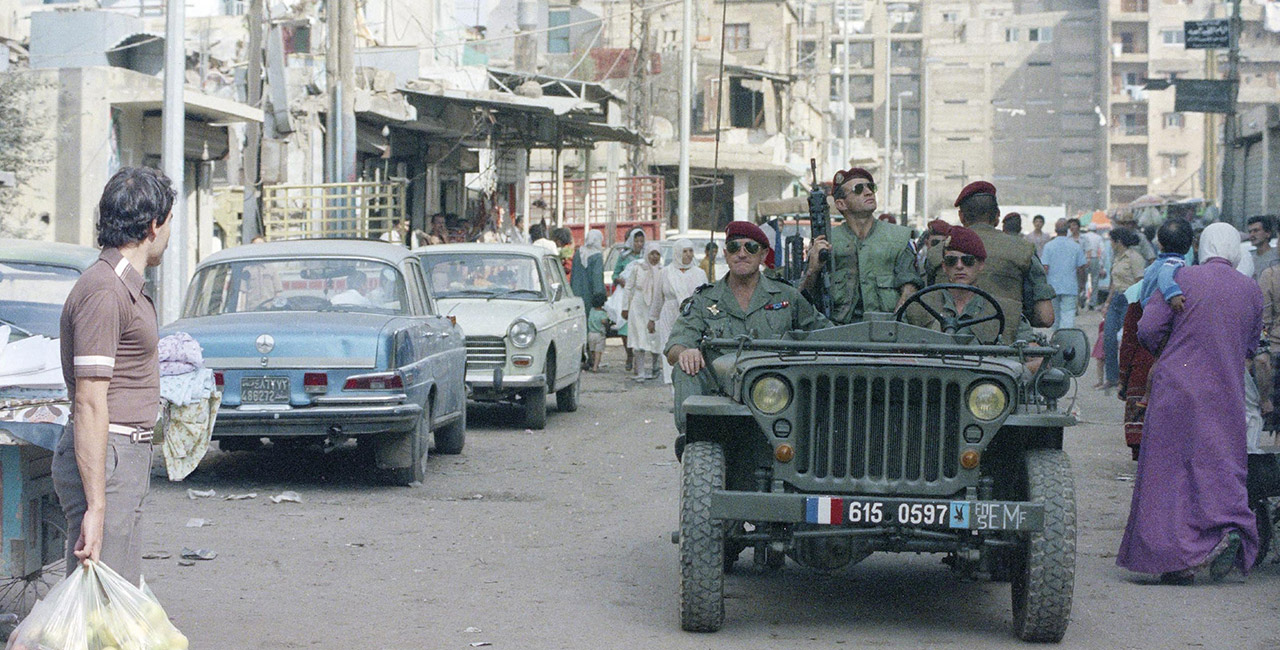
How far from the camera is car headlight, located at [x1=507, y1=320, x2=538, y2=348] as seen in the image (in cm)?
1396

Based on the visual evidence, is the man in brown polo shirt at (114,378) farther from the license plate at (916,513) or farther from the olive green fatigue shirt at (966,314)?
the olive green fatigue shirt at (966,314)

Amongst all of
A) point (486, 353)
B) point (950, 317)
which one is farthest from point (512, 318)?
point (950, 317)

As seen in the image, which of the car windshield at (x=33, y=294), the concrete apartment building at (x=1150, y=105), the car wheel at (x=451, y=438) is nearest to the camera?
the car windshield at (x=33, y=294)

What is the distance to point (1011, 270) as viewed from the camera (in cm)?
817

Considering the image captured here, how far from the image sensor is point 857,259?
7.89 meters

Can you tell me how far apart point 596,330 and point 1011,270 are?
12.5m

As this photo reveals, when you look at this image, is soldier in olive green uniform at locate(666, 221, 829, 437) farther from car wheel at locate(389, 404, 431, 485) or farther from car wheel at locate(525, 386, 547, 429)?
car wheel at locate(525, 386, 547, 429)

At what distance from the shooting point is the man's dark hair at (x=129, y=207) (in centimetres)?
460

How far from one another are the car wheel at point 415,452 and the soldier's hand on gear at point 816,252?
12.0 ft

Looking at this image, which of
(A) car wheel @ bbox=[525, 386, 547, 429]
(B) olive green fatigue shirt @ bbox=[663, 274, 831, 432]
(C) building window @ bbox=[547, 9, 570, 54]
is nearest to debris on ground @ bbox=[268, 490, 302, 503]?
(B) olive green fatigue shirt @ bbox=[663, 274, 831, 432]

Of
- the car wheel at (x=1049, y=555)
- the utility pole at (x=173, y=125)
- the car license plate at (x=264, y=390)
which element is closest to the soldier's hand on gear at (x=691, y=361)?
the car wheel at (x=1049, y=555)

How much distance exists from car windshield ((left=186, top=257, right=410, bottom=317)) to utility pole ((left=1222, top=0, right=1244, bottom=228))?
1686 centimetres

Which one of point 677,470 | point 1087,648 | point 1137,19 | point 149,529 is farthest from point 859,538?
point 1137,19

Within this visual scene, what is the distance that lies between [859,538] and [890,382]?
1.99 feet
